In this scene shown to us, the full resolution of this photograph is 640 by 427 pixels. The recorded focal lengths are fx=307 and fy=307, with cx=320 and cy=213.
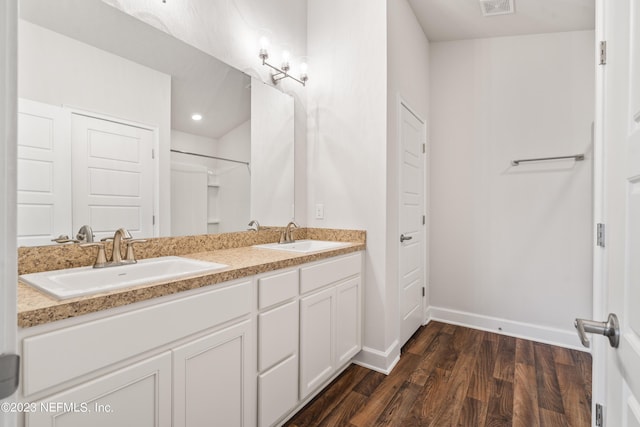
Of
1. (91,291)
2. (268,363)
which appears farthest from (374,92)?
(91,291)

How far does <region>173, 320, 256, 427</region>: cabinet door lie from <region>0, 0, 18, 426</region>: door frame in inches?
30.7

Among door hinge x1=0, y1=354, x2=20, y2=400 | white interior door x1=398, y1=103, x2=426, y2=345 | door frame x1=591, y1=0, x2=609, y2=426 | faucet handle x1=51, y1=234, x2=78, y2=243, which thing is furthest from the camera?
white interior door x1=398, y1=103, x2=426, y2=345

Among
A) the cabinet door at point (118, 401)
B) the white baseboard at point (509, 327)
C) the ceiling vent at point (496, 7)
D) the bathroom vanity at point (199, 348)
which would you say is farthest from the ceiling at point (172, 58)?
the white baseboard at point (509, 327)

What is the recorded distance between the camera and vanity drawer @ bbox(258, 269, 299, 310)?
139cm

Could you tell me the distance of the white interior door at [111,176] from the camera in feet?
4.21

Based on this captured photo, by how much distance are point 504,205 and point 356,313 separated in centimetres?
180

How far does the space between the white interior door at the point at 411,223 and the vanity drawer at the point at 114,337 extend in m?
1.66

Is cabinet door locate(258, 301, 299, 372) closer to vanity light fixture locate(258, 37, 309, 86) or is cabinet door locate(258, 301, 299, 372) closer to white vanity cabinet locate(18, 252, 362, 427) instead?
white vanity cabinet locate(18, 252, 362, 427)

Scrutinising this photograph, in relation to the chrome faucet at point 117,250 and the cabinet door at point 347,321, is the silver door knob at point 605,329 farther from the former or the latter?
the chrome faucet at point 117,250

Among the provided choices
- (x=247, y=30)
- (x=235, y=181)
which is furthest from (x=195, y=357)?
(x=247, y=30)

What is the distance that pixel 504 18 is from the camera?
Answer: 2.57m

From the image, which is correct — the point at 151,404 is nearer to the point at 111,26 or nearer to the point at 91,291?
the point at 91,291

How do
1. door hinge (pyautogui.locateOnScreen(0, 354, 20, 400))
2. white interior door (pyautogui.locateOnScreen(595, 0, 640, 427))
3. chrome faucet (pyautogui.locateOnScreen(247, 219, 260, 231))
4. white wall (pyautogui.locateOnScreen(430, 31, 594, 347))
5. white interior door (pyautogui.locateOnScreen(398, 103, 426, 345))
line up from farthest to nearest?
white wall (pyautogui.locateOnScreen(430, 31, 594, 347)) < white interior door (pyautogui.locateOnScreen(398, 103, 426, 345)) < chrome faucet (pyautogui.locateOnScreen(247, 219, 260, 231)) < white interior door (pyautogui.locateOnScreen(595, 0, 640, 427)) < door hinge (pyautogui.locateOnScreen(0, 354, 20, 400))

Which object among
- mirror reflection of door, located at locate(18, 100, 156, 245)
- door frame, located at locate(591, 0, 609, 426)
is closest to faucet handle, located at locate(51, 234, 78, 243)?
mirror reflection of door, located at locate(18, 100, 156, 245)
